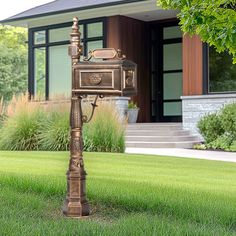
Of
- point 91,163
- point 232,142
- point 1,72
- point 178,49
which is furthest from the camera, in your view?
point 1,72

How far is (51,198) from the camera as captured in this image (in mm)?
5016

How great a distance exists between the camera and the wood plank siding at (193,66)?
1534 cm

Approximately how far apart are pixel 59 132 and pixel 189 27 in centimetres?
728

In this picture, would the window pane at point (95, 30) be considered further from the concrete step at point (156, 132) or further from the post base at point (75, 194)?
the post base at point (75, 194)

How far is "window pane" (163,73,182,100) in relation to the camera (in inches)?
734

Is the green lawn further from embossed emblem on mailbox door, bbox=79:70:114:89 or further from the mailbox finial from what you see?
the mailbox finial

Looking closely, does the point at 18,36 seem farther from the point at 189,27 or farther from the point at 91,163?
the point at 189,27

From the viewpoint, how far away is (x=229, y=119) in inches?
531

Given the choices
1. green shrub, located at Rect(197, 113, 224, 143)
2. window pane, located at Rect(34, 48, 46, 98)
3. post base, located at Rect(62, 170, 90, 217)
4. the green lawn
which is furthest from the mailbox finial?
window pane, located at Rect(34, 48, 46, 98)

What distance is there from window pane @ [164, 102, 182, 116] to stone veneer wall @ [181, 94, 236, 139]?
302 centimetres

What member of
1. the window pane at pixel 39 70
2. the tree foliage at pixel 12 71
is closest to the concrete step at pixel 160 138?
the window pane at pixel 39 70

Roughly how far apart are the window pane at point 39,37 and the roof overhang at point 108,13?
12.0 inches

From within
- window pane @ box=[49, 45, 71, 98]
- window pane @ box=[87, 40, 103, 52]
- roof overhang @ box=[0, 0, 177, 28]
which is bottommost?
window pane @ box=[49, 45, 71, 98]

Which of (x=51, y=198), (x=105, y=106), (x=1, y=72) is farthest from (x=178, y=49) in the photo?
(x=1, y=72)
